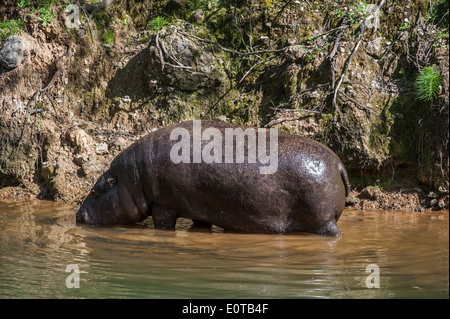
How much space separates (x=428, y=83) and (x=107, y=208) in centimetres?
532

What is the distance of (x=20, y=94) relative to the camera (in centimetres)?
1048

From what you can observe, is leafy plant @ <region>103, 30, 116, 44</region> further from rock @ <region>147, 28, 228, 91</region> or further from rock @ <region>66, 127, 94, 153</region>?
rock @ <region>66, 127, 94, 153</region>

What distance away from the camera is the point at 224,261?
6.04 m

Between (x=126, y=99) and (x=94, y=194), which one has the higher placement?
(x=126, y=99)

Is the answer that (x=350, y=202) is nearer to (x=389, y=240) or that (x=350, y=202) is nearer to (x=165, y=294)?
(x=389, y=240)

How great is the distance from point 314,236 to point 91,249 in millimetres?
2769

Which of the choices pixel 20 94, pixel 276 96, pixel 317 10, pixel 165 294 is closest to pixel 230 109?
pixel 276 96

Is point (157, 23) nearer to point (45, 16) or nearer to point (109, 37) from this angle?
point (109, 37)

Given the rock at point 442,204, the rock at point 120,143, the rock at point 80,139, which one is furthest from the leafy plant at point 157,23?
the rock at point 442,204

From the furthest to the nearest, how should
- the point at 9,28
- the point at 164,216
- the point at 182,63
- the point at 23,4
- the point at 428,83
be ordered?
the point at 23,4
the point at 9,28
the point at 182,63
the point at 428,83
the point at 164,216

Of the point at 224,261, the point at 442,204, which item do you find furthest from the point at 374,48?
the point at 224,261

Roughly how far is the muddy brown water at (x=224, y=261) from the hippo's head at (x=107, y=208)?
0.61 ft

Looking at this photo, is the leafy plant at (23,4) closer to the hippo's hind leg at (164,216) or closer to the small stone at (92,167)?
the small stone at (92,167)

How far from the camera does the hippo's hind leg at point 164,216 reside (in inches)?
303
